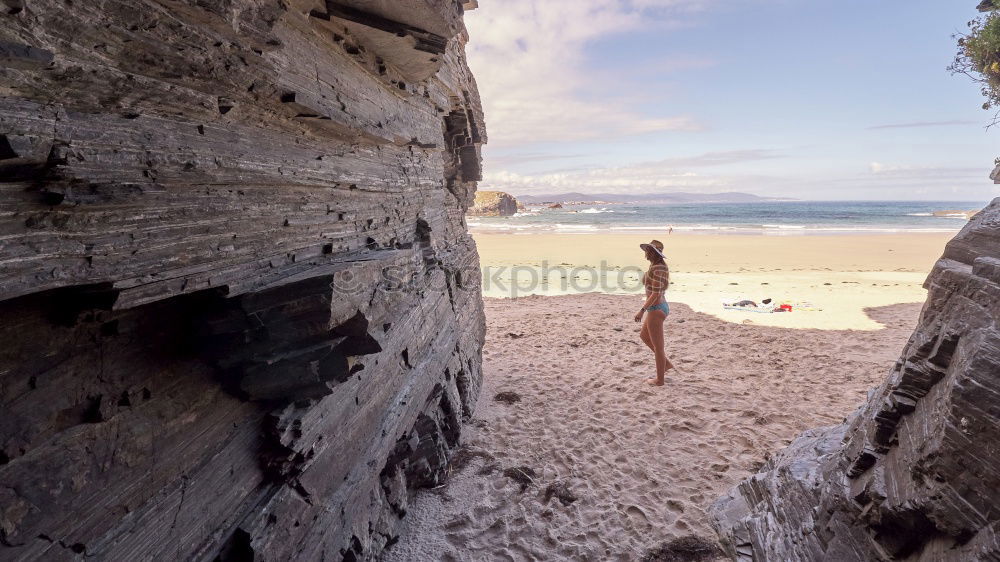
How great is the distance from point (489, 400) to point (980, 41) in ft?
39.8

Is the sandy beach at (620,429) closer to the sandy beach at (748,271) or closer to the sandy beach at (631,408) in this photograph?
the sandy beach at (631,408)

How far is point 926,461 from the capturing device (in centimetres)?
254

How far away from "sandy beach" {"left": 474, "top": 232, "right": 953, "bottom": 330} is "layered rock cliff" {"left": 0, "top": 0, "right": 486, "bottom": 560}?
36.6 ft

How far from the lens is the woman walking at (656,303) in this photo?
7.64 meters

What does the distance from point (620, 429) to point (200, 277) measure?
5.88 metres

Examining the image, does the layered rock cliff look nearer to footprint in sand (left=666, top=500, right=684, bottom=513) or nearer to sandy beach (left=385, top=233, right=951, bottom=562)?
sandy beach (left=385, top=233, right=951, bottom=562)

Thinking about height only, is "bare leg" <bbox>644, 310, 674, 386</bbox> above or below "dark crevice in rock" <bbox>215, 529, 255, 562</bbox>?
below

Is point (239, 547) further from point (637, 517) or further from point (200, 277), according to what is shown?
point (637, 517)

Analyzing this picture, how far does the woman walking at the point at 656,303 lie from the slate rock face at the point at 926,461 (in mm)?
3860

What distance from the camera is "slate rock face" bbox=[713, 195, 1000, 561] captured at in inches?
90.4

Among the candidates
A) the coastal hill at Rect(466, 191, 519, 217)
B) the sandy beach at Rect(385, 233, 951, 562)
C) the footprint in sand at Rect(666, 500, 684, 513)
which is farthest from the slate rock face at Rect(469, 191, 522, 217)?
the footprint in sand at Rect(666, 500, 684, 513)

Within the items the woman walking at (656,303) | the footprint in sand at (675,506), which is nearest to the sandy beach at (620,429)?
the footprint in sand at (675,506)

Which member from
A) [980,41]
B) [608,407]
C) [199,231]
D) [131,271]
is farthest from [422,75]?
[980,41]

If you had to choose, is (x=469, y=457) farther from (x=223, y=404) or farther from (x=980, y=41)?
(x=980, y=41)
